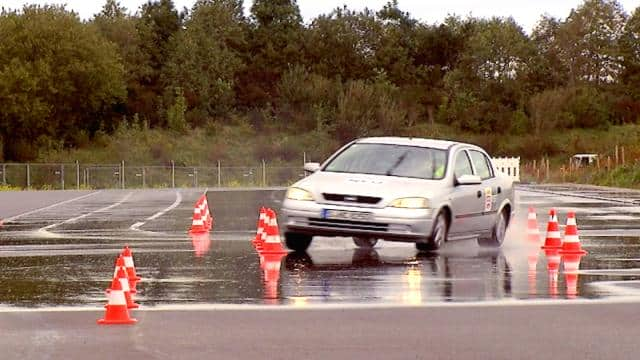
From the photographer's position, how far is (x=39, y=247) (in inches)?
848

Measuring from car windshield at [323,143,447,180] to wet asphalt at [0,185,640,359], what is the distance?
1.15m

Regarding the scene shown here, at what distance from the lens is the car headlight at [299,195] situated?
745 inches

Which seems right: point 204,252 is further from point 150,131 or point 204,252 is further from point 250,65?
point 250,65

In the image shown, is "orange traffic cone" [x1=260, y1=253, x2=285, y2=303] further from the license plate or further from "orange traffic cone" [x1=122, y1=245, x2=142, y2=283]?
"orange traffic cone" [x1=122, y1=245, x2=142, y2=283]

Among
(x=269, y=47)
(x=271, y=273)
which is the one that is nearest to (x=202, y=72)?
(x=269, y=47)

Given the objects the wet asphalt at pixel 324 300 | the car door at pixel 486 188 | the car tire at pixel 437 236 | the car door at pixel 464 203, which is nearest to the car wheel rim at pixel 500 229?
the car door at pixel 486 188

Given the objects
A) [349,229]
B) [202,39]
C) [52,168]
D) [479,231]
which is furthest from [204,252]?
[202,39]

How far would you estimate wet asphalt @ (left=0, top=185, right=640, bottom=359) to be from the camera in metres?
10.3

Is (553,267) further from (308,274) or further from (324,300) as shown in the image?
(324,300)

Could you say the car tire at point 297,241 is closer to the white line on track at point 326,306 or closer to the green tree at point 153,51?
the white line on track at point 326,306

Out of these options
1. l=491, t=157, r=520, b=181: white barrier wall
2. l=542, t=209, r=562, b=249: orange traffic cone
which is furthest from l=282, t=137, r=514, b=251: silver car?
l=491, t=157, r=520, b=181: white barrier wall

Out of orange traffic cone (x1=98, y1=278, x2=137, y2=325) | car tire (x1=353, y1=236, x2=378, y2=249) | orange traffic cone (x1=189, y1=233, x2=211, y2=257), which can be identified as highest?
orange traffic cone (x1=98, y1=278, x2=137, y2=325)

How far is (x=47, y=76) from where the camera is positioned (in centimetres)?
8112

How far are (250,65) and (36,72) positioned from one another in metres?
24.7
